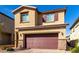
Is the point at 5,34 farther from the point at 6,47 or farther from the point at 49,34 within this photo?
the point at 49,34

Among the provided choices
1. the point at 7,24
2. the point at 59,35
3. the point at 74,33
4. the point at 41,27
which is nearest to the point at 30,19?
the point at 41,27

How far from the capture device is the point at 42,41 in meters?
10.1

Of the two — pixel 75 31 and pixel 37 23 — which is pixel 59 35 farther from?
pixel 37 23

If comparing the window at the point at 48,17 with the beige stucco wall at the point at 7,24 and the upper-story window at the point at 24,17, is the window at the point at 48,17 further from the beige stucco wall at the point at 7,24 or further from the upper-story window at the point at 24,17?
the beige stucco wall at the point at 7,24

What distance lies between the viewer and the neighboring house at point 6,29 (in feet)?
31.7

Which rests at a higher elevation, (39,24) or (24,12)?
(24,12)

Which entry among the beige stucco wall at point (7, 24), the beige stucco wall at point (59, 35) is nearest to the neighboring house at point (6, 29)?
the beige stucco wall at point (7, 24)

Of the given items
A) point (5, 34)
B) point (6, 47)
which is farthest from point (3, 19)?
point (6, 47)

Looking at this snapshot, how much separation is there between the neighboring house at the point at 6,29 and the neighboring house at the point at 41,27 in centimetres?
25

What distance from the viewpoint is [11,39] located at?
9750mm

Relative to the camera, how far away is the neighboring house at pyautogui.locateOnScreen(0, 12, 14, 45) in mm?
9664

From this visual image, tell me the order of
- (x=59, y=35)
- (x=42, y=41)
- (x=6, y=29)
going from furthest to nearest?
(x=42, y=41)
(x=6, y=29)
(x=59, y=35)

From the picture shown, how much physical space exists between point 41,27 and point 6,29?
1.74m

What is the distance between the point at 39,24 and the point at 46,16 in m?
0.52
